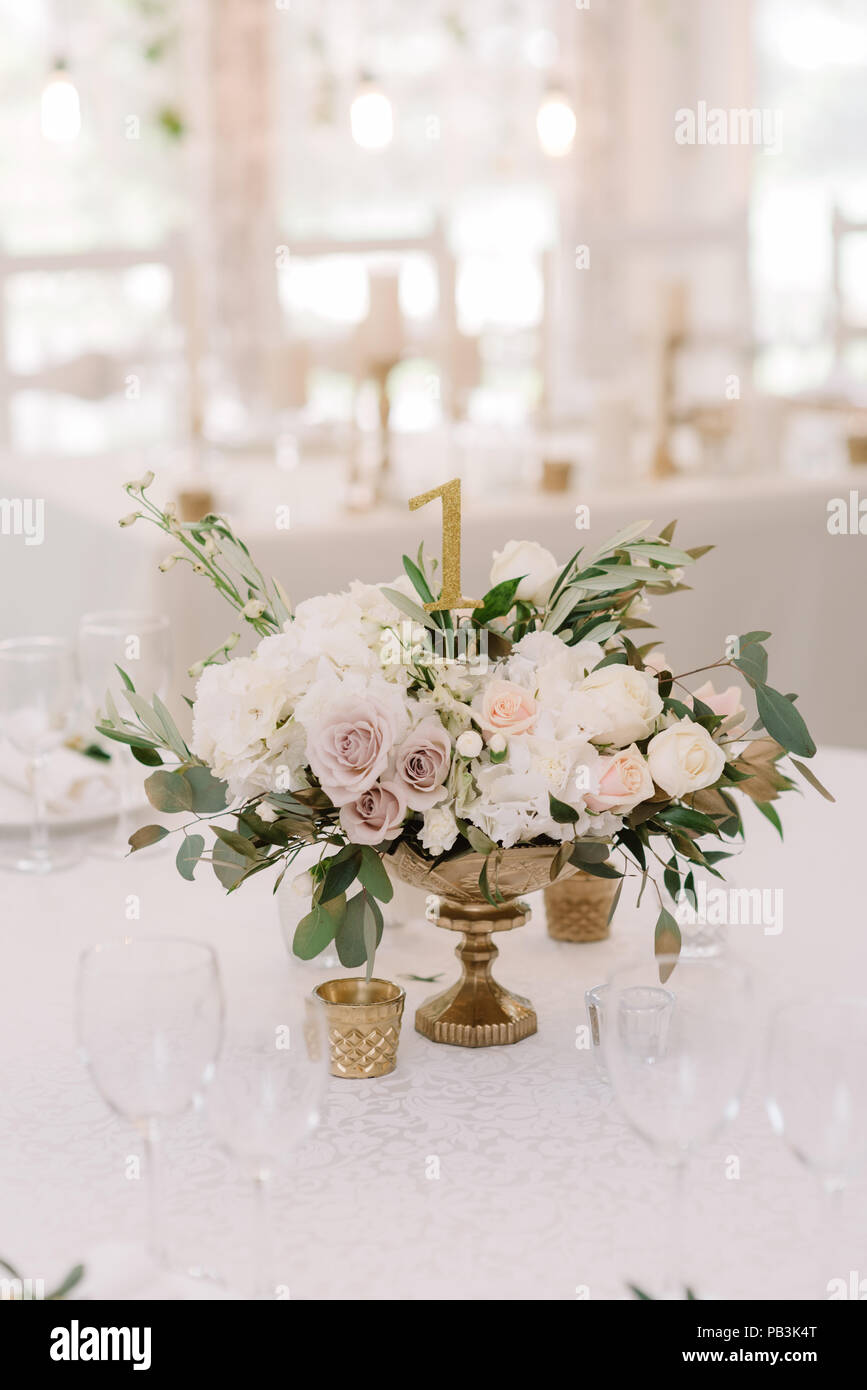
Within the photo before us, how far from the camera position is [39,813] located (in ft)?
4.35

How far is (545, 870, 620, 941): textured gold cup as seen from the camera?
116 cm

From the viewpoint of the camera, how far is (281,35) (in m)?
6.34

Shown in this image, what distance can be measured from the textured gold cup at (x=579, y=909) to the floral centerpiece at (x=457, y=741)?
187mm

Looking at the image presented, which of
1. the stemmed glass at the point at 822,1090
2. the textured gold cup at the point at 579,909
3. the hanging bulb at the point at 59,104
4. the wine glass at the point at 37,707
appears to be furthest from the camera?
the hanging bulb at the point at 59,104

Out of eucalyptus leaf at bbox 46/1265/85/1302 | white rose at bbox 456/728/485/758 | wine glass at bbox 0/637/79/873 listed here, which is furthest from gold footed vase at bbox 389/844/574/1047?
wine glass at bbox 0/637/79/873

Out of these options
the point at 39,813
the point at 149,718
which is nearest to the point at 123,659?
the point at 39,813

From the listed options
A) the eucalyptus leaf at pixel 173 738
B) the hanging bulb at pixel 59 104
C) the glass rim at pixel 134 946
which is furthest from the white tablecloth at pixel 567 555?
the glass rim at pixel 134 946

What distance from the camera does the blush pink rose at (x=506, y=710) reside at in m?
0.90

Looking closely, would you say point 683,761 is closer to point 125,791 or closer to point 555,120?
point 125,791

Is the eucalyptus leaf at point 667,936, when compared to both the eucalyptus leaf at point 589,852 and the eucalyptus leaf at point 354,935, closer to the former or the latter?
the eucalyptus leaf at point 589,852

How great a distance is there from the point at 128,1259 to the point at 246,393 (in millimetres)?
5788

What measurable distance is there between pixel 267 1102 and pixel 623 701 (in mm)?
333
